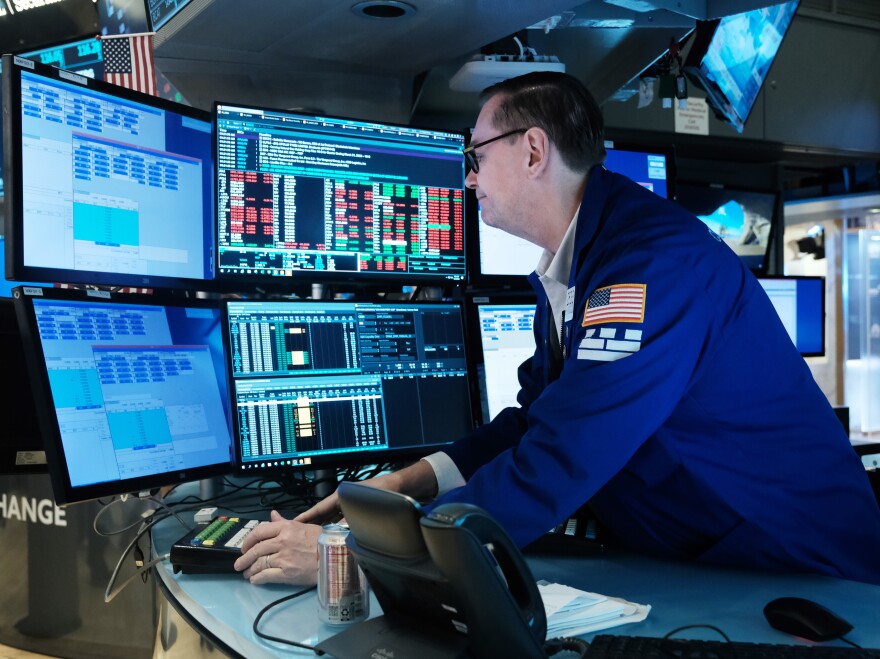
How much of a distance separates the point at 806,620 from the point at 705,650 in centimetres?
17

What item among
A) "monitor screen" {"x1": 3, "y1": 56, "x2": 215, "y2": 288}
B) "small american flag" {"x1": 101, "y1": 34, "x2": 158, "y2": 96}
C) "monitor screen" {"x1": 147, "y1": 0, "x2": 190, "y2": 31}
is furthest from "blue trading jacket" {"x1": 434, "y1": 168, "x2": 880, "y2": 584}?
"small american flag" {"x1": 101, "y1": 34, "x2": 158, "y2": 96}

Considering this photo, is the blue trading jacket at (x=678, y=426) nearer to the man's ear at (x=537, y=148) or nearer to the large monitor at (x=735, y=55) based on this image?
the man's ear at (x=537, y=148)

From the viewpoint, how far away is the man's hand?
112 centimetres

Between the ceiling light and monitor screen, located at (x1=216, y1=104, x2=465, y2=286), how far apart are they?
0.23 m

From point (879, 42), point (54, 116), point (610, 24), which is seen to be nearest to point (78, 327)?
point (54, 116)

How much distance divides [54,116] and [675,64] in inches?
67.3

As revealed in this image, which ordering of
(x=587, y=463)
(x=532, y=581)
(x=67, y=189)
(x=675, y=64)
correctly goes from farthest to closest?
(x=675, y=64), (x=67, y=189), (x=587, y=463), (x=532, y=581)

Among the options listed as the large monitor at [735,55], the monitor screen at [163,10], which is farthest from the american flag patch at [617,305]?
the large monitor at [735,55]

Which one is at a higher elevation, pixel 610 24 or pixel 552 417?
pixel 610 24

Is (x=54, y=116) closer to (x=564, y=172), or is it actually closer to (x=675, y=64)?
(x=564, y=172)

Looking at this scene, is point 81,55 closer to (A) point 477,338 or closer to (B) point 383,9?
(B) point 383,9

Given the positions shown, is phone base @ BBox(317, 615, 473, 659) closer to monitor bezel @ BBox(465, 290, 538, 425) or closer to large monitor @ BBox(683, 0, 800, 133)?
monitor bezel @ BBox(465, 290, 538, 425)

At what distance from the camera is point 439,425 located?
5.94ft

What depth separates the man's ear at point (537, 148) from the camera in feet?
4.76
